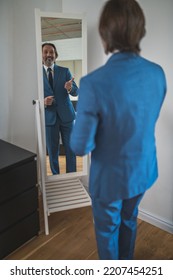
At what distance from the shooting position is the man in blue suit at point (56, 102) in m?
1.64

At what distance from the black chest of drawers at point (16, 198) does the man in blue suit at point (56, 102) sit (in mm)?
262

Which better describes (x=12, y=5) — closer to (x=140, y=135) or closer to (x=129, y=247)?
(x=140, y=135)

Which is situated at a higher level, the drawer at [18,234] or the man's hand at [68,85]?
the man's hand at [68,85]

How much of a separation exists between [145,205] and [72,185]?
591mm

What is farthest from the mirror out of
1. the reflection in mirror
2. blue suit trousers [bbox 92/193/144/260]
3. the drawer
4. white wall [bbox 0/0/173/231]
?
blue suit trousers [bbox 92/193/144/260]

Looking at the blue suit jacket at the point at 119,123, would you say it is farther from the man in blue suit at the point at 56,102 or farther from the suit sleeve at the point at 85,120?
the man in blue suit at the point at 56,102

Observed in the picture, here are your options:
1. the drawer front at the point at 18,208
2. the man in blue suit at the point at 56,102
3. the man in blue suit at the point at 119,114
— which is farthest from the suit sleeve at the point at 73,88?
the man in blue suit at the point at 119,114

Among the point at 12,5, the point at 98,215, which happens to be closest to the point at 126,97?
the point at 98,215

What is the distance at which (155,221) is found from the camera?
1.82 m

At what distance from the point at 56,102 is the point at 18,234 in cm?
88

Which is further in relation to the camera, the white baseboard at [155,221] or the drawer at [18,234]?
the white baseboard at [155,221]

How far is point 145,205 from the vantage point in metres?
1.87

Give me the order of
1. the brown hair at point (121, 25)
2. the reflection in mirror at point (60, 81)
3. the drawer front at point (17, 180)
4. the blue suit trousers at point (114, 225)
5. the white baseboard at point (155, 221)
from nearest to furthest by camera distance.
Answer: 1. the brown hair at point (121, 25)
2. the blue suit trousers at point (114, 225)
3. the drawer front at point (17, 180)
4. the reflection in mirror at point (60, 81)
5. the white baseboard at point (155, 221)
